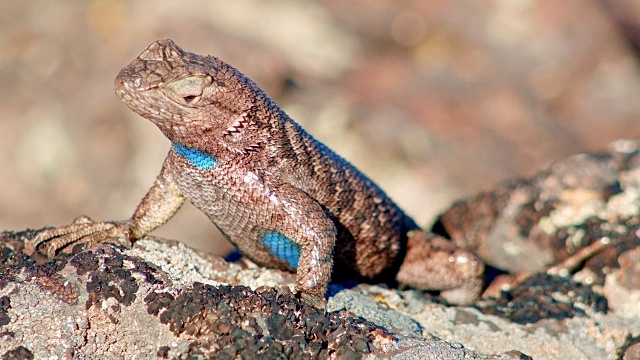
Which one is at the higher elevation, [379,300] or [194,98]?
[194,98]

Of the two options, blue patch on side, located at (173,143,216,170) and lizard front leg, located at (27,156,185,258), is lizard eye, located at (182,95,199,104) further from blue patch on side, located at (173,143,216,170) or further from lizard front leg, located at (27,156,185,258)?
lizard front leg, located at (27,156,185,258)

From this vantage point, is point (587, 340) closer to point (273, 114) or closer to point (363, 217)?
point (363, 217)

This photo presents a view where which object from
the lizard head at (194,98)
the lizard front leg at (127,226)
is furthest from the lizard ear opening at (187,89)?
the lizard front leg at (127,226)

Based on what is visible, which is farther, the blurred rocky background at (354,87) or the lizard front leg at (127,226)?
the blurred rocky background at (354,87)

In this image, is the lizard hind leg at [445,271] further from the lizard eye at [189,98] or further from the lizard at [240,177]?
the lizard eye at [189,98]

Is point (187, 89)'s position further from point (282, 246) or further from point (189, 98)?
point (282, 246)

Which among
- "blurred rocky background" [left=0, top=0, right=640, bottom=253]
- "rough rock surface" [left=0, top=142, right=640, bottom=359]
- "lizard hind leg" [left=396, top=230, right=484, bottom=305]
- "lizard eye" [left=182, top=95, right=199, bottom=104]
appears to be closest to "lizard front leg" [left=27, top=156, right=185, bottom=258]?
"rough rock surface" [left=0, top=142, right=640, bottom=359]

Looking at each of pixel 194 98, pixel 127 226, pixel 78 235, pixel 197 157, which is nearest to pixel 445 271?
pixel 197 157
